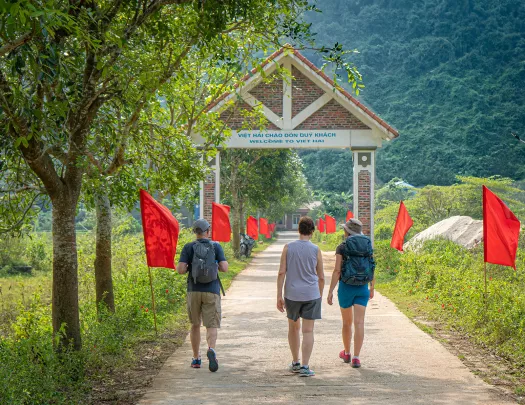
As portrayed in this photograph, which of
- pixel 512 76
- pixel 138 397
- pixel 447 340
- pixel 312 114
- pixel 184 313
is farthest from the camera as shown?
pixel 512 76

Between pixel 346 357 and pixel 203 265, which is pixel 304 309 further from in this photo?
pixel 203 265

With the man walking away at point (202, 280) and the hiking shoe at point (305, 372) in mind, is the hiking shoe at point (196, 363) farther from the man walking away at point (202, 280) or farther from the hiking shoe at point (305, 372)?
the hiking shoe at point (305, 372)

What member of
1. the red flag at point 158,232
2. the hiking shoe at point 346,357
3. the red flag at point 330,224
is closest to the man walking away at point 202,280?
the hiking shoe at point 346,357

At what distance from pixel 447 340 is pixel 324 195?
7985cm

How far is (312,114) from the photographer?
23516 mm

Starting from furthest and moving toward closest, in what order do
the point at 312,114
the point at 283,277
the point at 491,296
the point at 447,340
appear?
1. the point at 312,114
2. the point at 491,296
3. the point at 447,340
4. the point at 283,277

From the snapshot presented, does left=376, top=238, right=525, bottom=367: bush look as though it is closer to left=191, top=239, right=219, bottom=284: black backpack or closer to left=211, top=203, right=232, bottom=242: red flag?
left=191, top=239, right=219, bottom=284: black backpack

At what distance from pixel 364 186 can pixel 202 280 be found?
15919mm

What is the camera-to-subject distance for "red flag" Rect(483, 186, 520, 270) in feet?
35.4

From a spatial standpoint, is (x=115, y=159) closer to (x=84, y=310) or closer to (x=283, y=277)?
(x=84, y=310)

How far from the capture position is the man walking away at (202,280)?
844cm

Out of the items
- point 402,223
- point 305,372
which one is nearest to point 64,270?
point 305,372

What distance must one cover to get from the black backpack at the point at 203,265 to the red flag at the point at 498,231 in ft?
14.1

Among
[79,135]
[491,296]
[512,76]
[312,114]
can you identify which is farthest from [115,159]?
[512,76]
